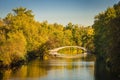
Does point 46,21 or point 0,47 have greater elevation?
point 46,21

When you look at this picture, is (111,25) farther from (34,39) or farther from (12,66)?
(34,39)

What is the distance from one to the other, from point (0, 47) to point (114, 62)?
641 inches

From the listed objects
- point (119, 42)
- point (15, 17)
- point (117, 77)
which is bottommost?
point (117, 77)

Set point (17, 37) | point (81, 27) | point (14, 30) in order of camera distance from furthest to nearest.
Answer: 1. point (81, 27)
2. point (14, 30)
3. point (17, 37)

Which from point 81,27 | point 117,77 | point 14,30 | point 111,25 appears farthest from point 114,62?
point 81,27

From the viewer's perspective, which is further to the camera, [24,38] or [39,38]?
[39,38]

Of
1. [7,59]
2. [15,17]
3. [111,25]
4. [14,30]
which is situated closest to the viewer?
[111,25]

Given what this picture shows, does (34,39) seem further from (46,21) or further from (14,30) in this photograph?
(46,21)

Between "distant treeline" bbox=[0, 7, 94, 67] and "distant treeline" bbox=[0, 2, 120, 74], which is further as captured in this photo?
"distant treeline" bbox=[0, 7, 94, 67]

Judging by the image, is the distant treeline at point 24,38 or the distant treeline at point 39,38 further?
the distant treeline at point 24,38

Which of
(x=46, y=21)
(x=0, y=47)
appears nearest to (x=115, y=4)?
(x=0, y=47)

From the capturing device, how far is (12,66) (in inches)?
1949

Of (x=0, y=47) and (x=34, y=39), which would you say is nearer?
(x=0, y=47)

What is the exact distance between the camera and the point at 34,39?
231 feet
